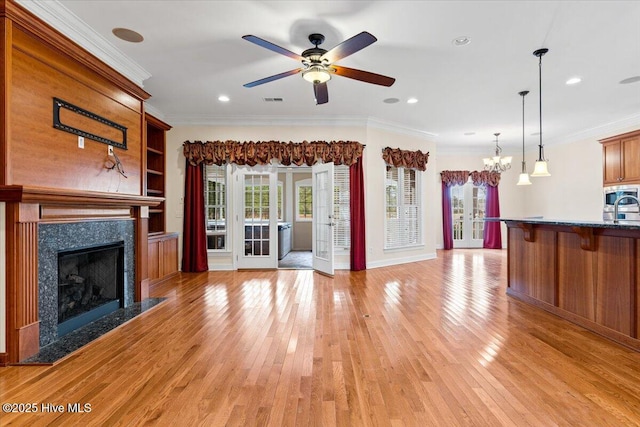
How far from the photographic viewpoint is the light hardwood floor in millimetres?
1864

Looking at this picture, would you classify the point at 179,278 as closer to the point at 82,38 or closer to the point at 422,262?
the point at 82,38

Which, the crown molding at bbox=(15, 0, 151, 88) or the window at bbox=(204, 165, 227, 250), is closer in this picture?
the crown molding at bbox=(15, 0, 151, 88)

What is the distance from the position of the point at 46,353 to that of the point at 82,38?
2987mm

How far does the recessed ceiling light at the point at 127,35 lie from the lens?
10.6 feet

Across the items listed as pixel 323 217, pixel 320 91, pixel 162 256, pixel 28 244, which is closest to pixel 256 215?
pixel 323 217

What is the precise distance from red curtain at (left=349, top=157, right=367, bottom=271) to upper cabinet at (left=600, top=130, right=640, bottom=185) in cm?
494

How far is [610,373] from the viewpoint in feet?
7.55

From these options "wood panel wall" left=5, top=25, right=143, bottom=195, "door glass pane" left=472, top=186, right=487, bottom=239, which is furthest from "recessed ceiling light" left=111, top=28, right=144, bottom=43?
"door glass pane" left=472, top=186, right=487, bottom=239

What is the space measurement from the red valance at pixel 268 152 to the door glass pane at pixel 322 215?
40 cm

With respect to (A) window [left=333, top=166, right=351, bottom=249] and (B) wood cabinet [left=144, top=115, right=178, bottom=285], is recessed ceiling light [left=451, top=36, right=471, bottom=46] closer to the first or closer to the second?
(A) window [left=333, top=166, right=351, bottom=249]

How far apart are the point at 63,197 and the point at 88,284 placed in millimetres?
1235

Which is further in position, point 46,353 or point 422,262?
point 422,262

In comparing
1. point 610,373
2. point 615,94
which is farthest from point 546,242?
point 615,94

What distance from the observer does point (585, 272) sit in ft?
10.4
